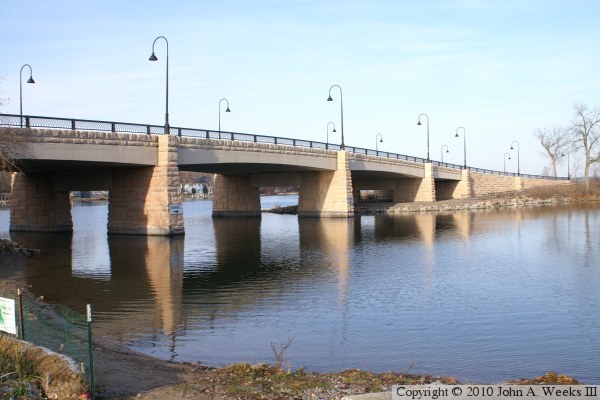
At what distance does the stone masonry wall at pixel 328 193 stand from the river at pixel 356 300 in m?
23.7

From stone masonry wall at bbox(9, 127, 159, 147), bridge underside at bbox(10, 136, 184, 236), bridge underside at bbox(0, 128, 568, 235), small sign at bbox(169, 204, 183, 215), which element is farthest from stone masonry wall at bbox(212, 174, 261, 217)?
stone masonry wall at bbox(9, 127, 159, 147)

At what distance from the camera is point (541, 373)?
34.4 ft

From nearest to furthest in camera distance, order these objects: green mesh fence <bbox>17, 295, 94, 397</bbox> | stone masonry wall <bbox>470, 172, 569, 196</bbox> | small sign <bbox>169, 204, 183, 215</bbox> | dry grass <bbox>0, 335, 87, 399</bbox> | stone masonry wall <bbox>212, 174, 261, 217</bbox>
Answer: dry grass <bbox>0, 335, 87, 399</bbox> → green mesh fence <bbox>17, 295, 94, 397</bbox> → small sign <bbox>169, 204, 183, 215</bbox> → stone masonry wall <bbox>212, 174, 261, 217</bbox> → stone masonry wall <bbox>470, 172, 569, 196</bbox>

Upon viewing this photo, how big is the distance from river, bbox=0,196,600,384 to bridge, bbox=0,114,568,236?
4.74m

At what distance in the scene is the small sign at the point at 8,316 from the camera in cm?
941

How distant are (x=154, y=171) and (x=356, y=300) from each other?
23.2 metres

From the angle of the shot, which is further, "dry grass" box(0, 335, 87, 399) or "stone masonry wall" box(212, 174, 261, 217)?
"stone masonry wall" box(212, 174, 261, 217)

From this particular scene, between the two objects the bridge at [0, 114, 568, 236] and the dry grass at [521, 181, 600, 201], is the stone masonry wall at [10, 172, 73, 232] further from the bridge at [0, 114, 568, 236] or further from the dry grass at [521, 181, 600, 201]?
the dry grass at [521, 181, 600, 201]

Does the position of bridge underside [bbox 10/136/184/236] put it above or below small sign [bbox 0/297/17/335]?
above

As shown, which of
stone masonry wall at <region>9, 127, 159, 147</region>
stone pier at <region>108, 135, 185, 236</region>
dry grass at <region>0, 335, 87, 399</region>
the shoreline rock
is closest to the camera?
dry grass at <region>0, 335, 87, 399</region>

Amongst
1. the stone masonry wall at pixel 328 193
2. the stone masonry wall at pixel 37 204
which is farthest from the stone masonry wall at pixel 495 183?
the stone masonry wall at pixel 37 204

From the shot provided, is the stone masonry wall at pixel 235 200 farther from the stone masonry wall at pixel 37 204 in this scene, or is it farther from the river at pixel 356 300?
the river at pixel 356 300

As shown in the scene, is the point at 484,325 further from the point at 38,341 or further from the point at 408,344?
the point at 38,341

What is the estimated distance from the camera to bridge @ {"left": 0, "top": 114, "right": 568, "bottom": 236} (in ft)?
110
